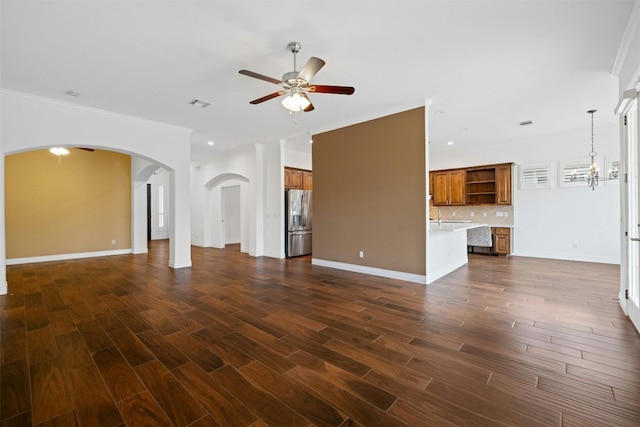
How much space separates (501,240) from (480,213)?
1.03m

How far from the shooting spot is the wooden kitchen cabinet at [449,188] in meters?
7.97

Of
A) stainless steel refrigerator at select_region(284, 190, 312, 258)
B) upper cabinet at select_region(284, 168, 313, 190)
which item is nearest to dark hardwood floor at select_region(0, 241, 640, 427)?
stainless steel refrigerator at select_region(284, 190, 312, 258)

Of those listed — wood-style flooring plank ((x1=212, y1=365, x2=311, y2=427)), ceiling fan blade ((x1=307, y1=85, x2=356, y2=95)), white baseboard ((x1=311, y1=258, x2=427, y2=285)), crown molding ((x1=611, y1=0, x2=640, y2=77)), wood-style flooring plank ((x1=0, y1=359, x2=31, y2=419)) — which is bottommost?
wood-style flooring plank ((x1=212, y1=365, x2=311, y2=427))

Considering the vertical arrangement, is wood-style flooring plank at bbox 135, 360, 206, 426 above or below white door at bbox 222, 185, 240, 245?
below

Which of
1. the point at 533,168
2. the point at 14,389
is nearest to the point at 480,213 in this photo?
the point at 533,168

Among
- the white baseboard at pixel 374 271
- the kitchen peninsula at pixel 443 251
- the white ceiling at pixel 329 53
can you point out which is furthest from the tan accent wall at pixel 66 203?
the kitchen peninsula at pixel 443 251

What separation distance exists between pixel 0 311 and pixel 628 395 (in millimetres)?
6223

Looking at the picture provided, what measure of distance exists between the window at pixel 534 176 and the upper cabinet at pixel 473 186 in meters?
0.38

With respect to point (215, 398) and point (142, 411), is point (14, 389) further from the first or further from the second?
point (215, 398)

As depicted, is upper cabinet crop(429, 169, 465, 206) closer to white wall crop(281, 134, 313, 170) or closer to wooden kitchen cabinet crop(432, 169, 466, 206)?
wooden kitchen cabinet crop(432, 169, 466, 206)

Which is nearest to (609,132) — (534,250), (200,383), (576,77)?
(534,250)

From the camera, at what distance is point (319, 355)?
7.70ft

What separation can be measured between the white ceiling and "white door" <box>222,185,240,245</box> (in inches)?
208

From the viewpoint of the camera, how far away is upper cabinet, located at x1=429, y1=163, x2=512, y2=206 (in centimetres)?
732
